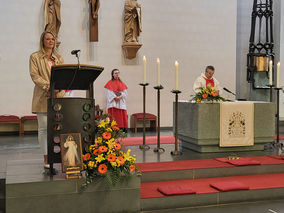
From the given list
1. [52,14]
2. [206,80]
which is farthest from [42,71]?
[52,14]

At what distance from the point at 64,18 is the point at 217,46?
4.21 meters

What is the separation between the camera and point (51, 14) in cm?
907

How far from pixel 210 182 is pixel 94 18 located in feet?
19.4

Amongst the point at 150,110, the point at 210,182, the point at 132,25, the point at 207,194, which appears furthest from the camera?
the point at 150,110

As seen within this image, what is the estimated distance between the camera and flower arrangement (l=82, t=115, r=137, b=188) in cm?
373

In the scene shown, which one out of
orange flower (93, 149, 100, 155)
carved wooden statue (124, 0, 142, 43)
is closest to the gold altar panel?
orange flower (93, 149, 100, 155)

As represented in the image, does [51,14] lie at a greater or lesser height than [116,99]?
greater

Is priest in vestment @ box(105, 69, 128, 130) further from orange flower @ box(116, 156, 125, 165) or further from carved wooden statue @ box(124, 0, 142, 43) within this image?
orange flower @ box(116, 156, 125, 165)

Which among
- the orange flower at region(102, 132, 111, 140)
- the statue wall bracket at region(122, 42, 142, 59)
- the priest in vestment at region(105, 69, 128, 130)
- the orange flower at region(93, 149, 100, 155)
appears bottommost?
the orange flower at region(93, 149, 100, 155)

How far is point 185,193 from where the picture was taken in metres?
4.12

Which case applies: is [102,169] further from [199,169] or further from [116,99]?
[116,99]

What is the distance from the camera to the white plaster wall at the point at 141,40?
9156 mm

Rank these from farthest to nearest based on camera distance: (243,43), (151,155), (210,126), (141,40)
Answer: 1. (243,43)
2. (141,40)
3. (210,126)
4. (151,155)

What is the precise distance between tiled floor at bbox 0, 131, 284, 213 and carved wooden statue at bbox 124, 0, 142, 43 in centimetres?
333
